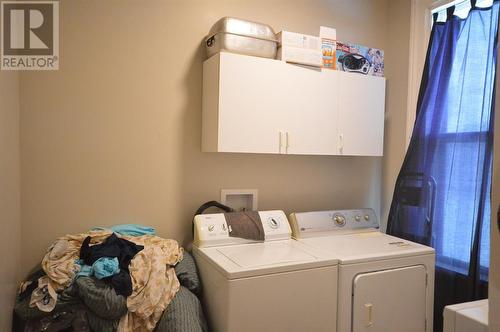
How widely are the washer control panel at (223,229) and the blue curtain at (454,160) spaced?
3.11ft

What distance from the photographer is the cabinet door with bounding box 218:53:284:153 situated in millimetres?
2018

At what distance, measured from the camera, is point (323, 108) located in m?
2.31

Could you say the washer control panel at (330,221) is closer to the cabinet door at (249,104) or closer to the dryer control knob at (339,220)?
the dryer control knob at (339,220)

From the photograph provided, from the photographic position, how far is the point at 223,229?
2104 millimetres

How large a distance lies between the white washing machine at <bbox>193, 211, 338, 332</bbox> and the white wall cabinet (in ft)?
2.11

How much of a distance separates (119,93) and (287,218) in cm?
139

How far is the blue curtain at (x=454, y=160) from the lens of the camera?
208cm

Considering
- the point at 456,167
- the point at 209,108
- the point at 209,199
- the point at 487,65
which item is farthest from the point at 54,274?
the point at 487,65

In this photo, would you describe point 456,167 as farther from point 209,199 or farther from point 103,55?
point 103,55

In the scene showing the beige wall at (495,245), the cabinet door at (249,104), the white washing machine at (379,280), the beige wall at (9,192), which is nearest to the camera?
the beige wall at (495,245)

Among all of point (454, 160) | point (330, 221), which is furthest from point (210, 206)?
point (454, 160)

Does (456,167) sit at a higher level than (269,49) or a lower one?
lower

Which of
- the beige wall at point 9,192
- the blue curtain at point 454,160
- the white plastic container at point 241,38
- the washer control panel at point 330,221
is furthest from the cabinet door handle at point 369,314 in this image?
the beige wall at point 9,192

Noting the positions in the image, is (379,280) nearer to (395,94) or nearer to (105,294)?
(105,294)
